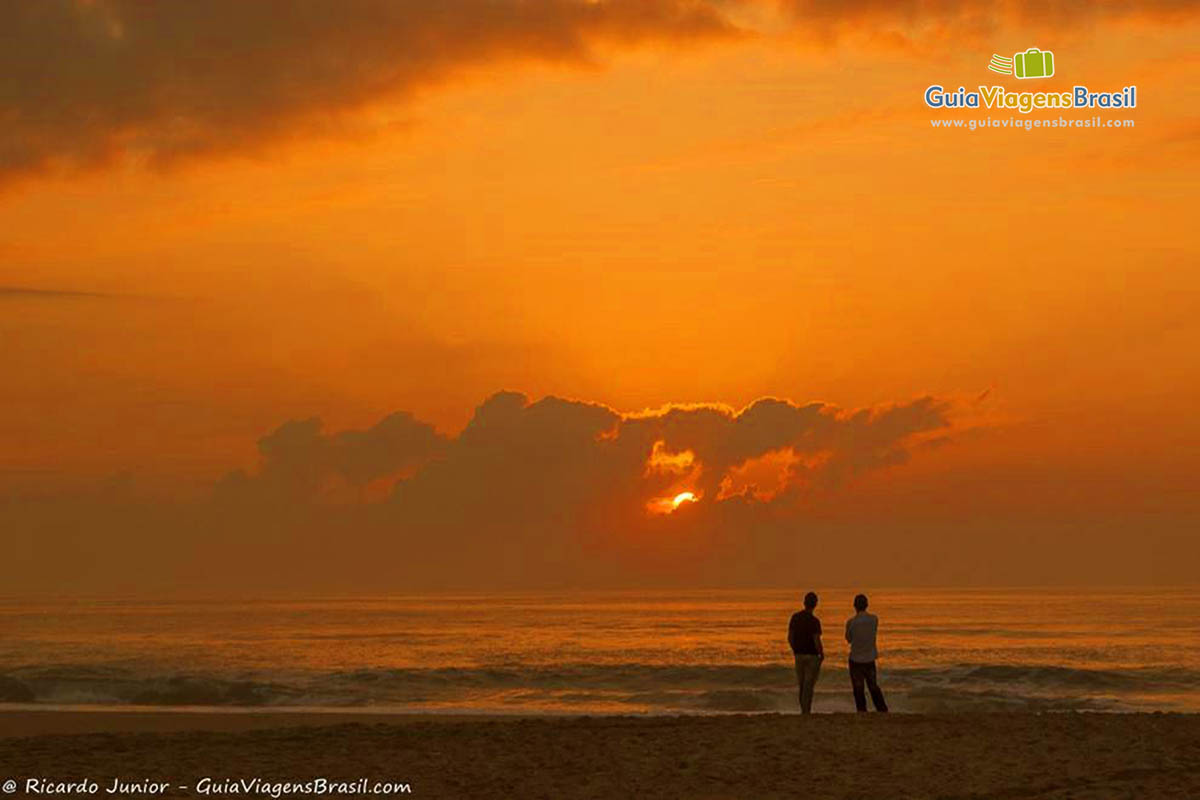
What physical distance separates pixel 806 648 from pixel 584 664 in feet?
89.5

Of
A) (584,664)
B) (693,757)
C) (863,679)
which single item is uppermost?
(863,679)

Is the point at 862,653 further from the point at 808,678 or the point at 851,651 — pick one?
the point at 808,678

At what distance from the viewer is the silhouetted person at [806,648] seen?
2055 centimetres

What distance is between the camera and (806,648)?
2066cm

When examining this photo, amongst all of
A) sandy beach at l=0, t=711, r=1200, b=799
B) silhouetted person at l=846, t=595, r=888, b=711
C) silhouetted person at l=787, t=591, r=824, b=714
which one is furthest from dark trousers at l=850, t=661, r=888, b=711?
sandy beach at l=0, t=711, r=1200, b=799

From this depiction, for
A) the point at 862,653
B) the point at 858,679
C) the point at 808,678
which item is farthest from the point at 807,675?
the point at 862,653

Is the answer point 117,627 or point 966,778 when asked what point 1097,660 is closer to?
point 966,778

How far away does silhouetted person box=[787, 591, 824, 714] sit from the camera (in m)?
20.5

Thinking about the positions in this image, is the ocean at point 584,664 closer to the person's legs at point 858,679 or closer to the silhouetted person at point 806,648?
the silhouetted person at point 806,648

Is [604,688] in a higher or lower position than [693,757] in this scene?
lower

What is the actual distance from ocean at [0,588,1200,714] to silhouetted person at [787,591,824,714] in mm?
10033

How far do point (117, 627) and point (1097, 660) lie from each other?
184ft

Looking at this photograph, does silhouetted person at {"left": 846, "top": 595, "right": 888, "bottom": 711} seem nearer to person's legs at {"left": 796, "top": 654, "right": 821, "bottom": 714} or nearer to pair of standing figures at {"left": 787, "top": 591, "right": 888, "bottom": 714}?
pair of standing figures at {"left": 787, "top": 591, "right": 888, "bottom": 714}

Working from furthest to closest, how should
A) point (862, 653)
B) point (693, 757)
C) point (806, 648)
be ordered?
point (806, 648)
point (862, 653)
point (693, 757)
